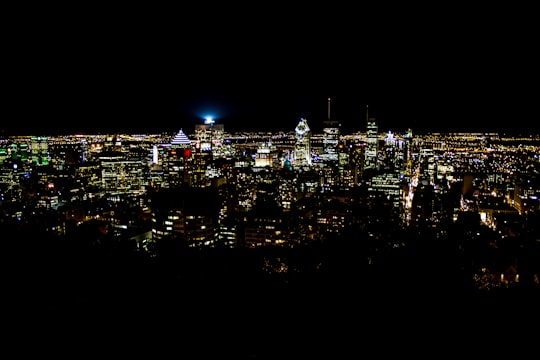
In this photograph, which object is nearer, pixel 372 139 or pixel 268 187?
pixel 268 187

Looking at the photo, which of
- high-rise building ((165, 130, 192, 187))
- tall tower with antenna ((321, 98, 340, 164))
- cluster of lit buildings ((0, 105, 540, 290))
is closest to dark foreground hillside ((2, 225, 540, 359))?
cluster of lit buildings ((0, 105, 540, 290))

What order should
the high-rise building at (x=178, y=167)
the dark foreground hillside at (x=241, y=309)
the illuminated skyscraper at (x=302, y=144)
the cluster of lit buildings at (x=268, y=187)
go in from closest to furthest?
the dark foreground hillside at (x=241, y=309) < the cluster of lit buildings at (x=268, y=187) < the high-rise building at (x=178, y=167) < the illuminated skyscraper at (x=302, y=144)

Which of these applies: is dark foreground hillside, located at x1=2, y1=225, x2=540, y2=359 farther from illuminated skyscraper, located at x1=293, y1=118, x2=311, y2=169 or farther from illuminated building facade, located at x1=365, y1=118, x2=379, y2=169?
illuminated skyscraper, located at x1=293, y1=118, x2=311, y2=169

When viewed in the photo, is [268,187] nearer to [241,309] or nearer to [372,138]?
[241,309]

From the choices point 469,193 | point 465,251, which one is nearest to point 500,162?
point 469,193

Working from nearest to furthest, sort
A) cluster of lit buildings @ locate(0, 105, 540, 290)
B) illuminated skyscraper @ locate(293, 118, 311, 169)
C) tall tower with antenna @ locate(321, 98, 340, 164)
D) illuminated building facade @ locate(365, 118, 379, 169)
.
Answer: cluster of lit buildings @ locate(0, 105, 540, 290) < illuminated building facade @ locate(365, 118, 379, 169) < illuminated skyscraper @ locate(293, 118, 311, 169) < tall tower with antenna @ locate(321, 98, 340, 164)

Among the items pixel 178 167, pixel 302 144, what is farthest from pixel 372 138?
pixel 178 167

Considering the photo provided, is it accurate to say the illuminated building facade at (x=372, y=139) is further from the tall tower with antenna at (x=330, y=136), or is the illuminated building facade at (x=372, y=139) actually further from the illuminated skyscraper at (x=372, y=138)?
the tall tower with antenna at (x=330, y=136)

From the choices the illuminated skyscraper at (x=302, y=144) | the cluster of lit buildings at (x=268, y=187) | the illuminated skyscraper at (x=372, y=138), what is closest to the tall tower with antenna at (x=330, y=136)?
the cluster of lit buildings at (x=268, y=187)

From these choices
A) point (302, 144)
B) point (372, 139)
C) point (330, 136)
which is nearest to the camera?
point (372, 139)

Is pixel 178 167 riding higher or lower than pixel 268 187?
higher

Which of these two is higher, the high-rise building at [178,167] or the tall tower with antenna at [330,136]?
the tall tower with antenna at [330,136]
